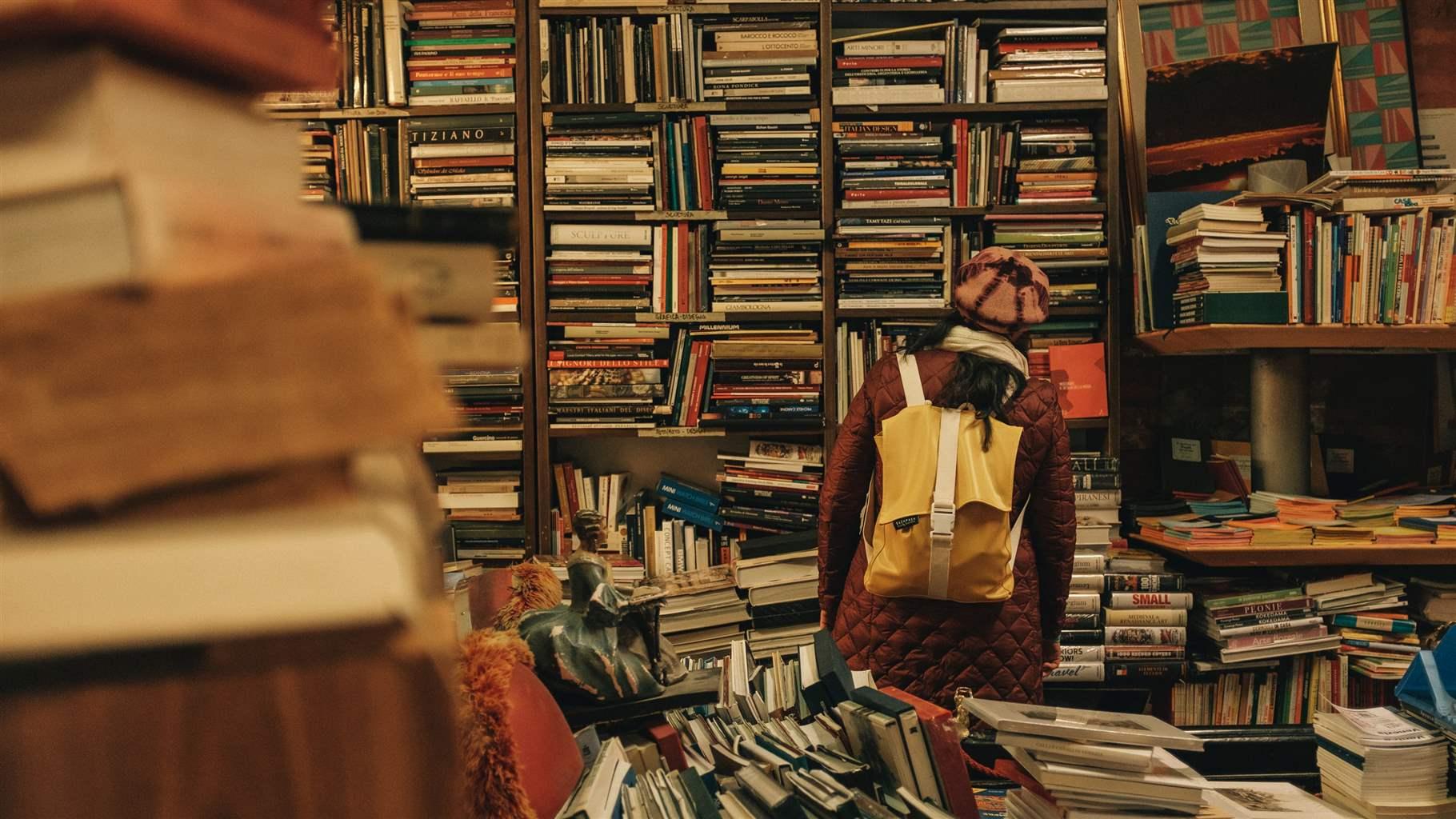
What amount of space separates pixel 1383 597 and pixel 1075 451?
968 mm

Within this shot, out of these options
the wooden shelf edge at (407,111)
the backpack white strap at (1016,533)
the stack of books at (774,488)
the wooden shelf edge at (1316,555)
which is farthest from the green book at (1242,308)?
the wooden shelf edge at (407,111)

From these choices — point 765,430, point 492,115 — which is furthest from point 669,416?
point 492,115

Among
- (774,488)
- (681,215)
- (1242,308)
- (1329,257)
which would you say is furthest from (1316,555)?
(681,215)

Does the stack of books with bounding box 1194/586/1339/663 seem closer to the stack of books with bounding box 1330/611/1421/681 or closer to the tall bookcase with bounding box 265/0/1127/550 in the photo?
the stack of books with bounding box 1330/611/1421/681

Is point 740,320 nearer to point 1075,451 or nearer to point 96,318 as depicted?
point 1075,451

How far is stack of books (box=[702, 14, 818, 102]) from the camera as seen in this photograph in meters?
2.88

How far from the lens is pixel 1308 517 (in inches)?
103

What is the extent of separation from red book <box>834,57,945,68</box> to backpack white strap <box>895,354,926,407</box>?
1.31m

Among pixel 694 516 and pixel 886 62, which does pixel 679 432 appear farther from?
pixel 886 62

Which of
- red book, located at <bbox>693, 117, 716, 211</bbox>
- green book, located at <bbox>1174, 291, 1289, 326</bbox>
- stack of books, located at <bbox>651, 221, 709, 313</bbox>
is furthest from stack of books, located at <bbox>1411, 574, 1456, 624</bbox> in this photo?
red book, located at <bbox>693, 117, 716, 211</bbox>

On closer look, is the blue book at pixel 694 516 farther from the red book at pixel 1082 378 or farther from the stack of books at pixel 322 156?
the stack of books at pixel 322 156

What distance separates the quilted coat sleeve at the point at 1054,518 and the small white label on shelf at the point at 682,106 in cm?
146

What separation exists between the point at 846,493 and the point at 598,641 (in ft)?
3.97

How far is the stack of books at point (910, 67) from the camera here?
289cm
